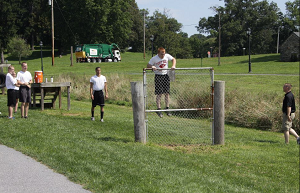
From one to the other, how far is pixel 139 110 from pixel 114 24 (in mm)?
65957

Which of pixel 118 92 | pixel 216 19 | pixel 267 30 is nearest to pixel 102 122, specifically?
pixel 118 92

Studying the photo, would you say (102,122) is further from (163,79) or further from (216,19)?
(216,19)

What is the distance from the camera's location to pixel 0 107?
15.3 metres

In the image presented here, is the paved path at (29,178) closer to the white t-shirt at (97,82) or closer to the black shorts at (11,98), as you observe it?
the black shorts at (11,98)

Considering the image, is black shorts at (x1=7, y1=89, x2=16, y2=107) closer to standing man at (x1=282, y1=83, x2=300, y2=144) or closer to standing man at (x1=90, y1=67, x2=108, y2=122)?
standing man at (x1=90, y1=67, x2=108, y2=122)

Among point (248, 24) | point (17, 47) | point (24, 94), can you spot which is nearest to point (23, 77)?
point (24, 94)

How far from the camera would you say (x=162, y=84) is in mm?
10172

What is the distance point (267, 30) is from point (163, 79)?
73.1m

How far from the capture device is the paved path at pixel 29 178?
573 centimetres

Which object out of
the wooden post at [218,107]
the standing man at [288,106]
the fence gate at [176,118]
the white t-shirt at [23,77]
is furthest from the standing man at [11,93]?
the standing man at [288,106]

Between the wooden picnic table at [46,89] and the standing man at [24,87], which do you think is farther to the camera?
the wooden picnic table at [46,89]

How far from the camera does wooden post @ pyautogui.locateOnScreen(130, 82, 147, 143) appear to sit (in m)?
8.94

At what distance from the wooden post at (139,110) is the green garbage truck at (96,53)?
52293 millimetres

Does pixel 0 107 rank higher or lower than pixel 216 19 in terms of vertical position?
lower
